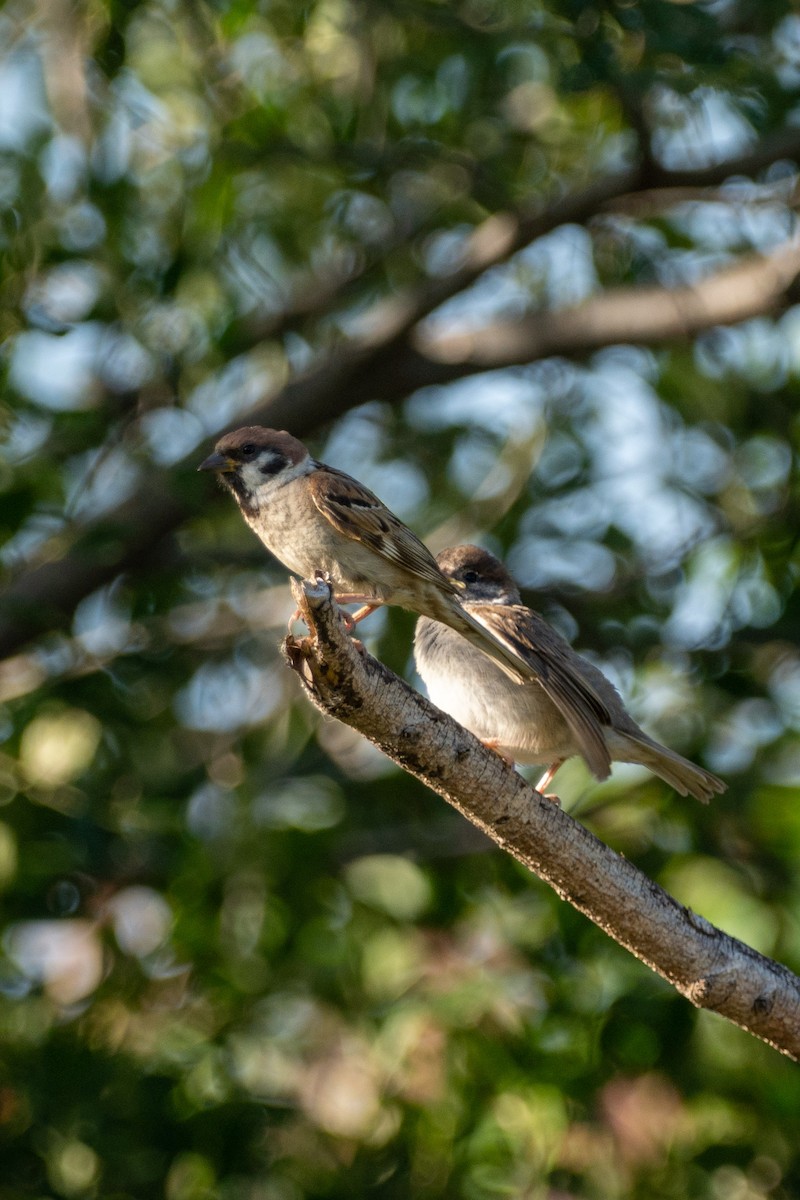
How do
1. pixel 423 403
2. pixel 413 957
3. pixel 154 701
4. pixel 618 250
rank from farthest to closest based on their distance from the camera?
pixel 423 403 → pixel 618 250 → pixel 154 701 → pixel 413 957

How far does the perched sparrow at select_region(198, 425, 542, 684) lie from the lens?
4777 millimetres

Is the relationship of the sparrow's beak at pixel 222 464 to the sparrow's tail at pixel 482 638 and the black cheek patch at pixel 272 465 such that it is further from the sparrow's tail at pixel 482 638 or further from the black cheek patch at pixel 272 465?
the sparrow's tail at pixel 482 638

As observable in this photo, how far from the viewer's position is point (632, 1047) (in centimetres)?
535

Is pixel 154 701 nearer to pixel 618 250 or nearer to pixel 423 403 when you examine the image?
pixel 423 403

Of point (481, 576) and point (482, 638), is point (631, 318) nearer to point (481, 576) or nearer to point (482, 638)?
point (481, 576)

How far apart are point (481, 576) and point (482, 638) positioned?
3.44 feet

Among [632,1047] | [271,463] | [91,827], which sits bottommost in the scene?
[632,1047]

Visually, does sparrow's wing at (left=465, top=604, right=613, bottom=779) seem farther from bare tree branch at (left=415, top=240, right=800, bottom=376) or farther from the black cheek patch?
bare tree branch at (left=415, top=240, right=800, bottom=376)

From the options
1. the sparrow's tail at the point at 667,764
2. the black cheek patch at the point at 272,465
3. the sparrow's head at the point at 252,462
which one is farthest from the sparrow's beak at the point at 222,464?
the sparrow's tail at the point at 667,764

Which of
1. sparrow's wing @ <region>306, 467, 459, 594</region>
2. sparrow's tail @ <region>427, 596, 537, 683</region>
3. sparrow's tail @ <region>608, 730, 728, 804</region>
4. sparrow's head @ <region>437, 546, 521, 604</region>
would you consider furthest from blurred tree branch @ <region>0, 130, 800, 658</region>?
sparrow's tail @ <region>608, 730, 728, 804</region>

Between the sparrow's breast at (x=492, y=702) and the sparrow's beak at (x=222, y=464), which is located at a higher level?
the sparrow's beak at (x=222, y=464)

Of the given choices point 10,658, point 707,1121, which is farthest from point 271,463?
point 707,1121

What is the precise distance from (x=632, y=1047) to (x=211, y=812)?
215 centimetres

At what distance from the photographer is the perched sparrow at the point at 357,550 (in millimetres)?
4777
